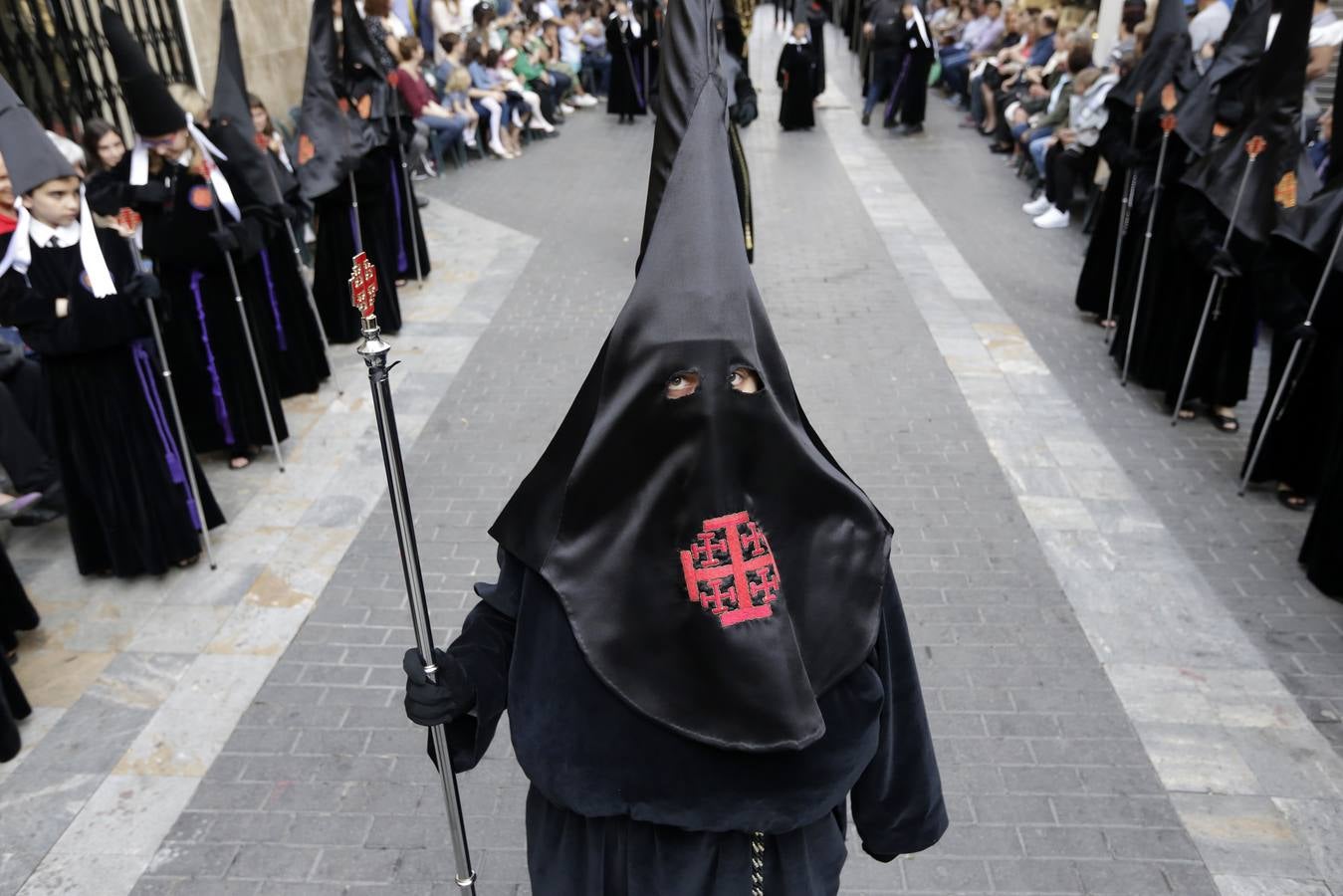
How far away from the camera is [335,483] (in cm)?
663

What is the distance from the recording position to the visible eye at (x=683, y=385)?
195 cm

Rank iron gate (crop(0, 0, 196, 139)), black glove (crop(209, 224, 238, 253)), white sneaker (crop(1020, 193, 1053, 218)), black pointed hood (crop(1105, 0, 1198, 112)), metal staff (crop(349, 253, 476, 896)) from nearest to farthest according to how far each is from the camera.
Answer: metal staff (crop(349, 253, 476, 896)) → black glove (crop(209, 224, 238, 253)) → black pointed hood (crop(1105, 0, 1198, 112)) → iron gate (crop(0, 0, 196, 139)) → white sneaker (crop(1020, 193, 1053, 218))

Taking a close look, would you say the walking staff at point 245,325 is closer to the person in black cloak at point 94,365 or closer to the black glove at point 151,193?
the black glove at point 151,193

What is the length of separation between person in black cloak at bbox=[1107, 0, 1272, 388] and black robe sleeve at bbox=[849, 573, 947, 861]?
5.58 meters

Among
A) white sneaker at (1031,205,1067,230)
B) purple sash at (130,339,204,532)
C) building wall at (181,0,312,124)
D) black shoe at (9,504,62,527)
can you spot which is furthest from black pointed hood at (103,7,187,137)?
white sneaker at (1031,205,1067,230)

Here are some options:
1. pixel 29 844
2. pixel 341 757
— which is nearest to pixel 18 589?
pixel 29 844

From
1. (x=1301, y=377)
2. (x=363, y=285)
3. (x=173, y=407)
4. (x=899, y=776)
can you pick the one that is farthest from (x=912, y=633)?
(x=173, y=407)

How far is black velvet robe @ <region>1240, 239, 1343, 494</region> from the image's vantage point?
5.77 m

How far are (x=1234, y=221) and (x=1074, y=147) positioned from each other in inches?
240

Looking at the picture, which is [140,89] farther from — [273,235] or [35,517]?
[35,517]

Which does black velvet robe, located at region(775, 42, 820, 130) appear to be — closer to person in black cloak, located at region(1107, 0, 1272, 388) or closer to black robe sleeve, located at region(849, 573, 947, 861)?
person in black cloak, located at region(1107, 0, 1272, 388)

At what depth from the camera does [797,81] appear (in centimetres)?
1688

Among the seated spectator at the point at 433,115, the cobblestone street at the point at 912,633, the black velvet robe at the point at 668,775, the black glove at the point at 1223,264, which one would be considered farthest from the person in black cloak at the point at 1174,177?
the seated spectator at the point at 433,115

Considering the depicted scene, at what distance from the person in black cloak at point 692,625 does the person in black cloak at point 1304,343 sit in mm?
4540
